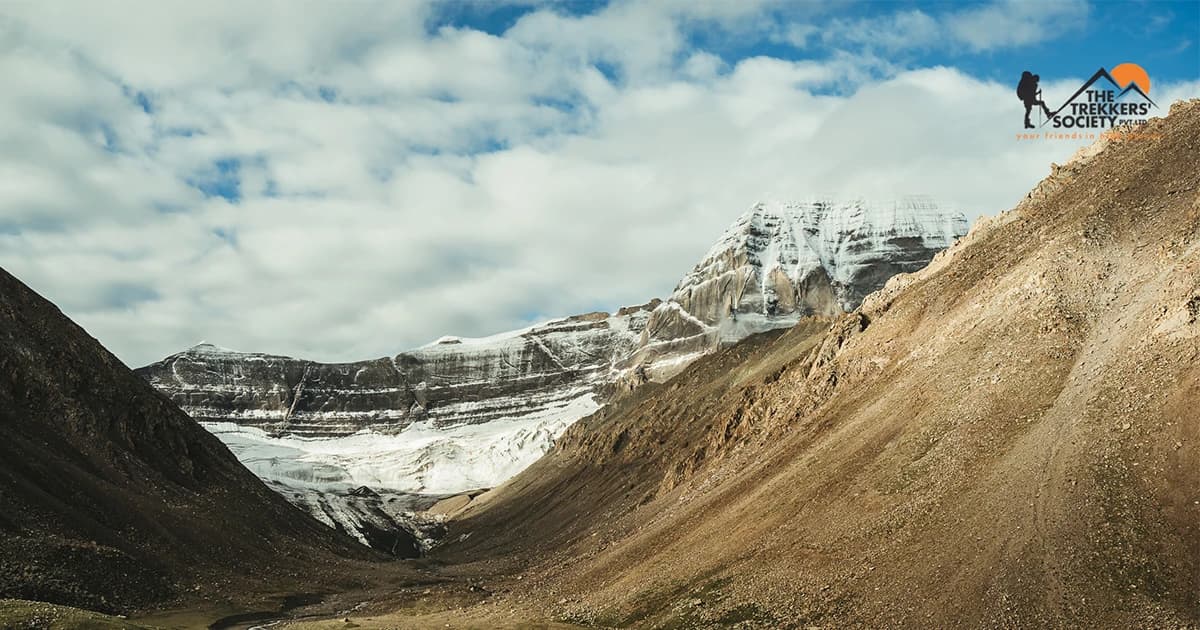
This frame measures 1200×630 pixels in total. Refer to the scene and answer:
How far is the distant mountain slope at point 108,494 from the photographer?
76875 mm

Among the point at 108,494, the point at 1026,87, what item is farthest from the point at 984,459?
the point at 108,494

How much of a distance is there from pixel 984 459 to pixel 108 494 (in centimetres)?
8372

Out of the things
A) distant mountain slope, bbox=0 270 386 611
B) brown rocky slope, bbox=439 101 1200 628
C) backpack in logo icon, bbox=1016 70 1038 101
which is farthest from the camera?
backpack in logo icon, bbox=1016 70 1038 101

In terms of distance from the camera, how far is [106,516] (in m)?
91.5

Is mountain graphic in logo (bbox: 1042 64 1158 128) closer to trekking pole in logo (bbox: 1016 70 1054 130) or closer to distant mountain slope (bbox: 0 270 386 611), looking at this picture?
trekking pole in logo (bbox: 1016 70 1054 130)

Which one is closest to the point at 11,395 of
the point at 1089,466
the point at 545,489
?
the point at 545,489

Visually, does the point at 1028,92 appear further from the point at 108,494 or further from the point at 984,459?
the point at 108,494

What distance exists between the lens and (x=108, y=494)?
95625mm

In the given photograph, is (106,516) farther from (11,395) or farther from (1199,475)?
(1199,475)

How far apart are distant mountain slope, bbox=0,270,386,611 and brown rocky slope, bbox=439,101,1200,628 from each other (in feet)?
106

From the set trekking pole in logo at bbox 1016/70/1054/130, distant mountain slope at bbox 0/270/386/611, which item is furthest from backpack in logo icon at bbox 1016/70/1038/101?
distant mountain slope at bbox 0/270/386/611

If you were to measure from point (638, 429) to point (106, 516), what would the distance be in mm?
93377

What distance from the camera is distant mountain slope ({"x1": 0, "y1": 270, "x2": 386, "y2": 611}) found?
7688 cm

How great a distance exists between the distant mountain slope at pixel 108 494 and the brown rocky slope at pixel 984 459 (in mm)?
32399
